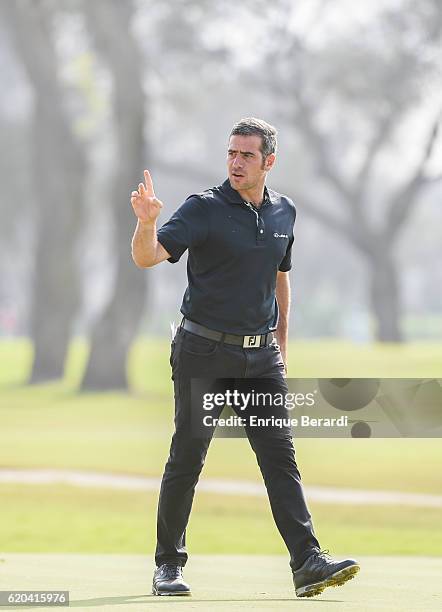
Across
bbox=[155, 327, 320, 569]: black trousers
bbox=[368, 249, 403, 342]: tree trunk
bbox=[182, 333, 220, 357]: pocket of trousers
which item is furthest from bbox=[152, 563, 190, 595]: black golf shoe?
bbox=[368, 249, 403, 342]: tree trunk

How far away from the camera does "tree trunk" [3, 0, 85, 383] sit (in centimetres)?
4028

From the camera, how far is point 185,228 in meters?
7.09

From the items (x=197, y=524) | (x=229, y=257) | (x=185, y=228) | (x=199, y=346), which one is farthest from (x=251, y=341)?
(x=197, y=524)

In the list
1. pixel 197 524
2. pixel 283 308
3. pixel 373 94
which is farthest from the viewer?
pixel 373 94

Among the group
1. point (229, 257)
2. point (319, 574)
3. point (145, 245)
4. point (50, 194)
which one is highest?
point (50, 194)

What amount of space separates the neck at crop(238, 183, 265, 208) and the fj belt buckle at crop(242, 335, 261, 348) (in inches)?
24.0

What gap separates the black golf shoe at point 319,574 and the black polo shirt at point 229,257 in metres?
1.08

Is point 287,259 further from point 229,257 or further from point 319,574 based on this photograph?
point 319,574

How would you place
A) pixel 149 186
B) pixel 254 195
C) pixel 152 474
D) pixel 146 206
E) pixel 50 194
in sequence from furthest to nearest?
pixel 50 194, pixel 152 474, pixel 254 195, pixel 149 186, pixel 146 206

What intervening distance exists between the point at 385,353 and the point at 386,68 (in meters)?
11.5

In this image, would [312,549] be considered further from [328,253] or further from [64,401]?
[328,253]

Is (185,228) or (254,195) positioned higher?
(254,195)

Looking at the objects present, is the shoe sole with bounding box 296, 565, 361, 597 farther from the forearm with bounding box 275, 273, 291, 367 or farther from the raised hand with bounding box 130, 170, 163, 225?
the raised hand with bounding box 130, 170, 163, 225

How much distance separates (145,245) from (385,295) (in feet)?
161
